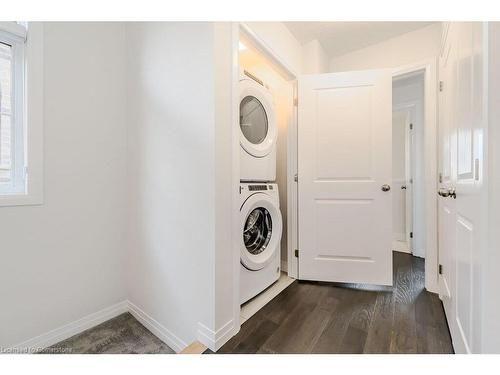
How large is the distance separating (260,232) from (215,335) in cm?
83

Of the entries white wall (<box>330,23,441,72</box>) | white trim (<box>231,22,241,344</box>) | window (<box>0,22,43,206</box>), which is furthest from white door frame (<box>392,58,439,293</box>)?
window (<box>0,22,43,206</box>)

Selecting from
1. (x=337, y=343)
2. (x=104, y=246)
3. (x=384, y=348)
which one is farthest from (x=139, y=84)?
(x=384, y=348)

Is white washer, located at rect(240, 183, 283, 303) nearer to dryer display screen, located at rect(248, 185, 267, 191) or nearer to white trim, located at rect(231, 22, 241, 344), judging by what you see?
dryer display screen, located at rect(248, 185, 267, 191)

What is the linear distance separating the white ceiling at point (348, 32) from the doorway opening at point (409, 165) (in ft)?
2.42

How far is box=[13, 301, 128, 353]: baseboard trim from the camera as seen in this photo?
1321 millimetres

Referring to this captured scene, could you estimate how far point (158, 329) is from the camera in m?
1.48

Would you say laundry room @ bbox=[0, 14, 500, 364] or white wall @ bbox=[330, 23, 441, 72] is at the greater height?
white wall @ bbox=[330, 23, 441, 72]

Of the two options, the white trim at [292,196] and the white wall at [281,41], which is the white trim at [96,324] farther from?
the white wall at [281,41]

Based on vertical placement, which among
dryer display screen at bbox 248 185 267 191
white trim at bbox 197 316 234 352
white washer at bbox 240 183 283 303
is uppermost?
dryer display screen at bbox 248 185 267 191

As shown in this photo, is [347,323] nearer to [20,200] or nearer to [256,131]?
[256,131]

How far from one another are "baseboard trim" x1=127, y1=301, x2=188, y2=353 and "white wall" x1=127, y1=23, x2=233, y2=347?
0.02 meters

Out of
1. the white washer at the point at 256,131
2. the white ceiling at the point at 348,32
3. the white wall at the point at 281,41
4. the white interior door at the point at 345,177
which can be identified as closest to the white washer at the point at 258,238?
the white washer at the point at 256,131

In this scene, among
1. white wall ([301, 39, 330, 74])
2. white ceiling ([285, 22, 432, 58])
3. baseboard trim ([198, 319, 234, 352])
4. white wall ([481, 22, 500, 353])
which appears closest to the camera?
white wall ([481, 22, 500, 353])

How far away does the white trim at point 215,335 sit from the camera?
1.19m
